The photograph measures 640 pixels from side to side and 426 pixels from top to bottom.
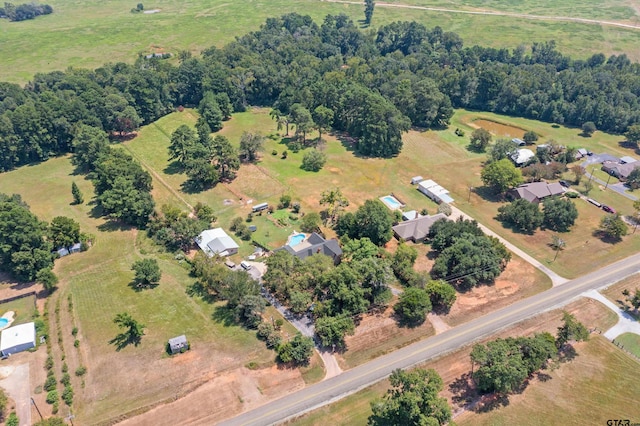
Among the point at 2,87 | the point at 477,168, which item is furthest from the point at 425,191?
the point at 2,87

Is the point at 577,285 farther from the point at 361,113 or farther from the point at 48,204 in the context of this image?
the point at 48,204

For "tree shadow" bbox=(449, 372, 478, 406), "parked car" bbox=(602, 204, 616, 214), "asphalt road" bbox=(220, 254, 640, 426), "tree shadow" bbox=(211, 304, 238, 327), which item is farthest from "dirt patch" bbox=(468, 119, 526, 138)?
"tree shadow" bbox=(211, 304, 238, 327)

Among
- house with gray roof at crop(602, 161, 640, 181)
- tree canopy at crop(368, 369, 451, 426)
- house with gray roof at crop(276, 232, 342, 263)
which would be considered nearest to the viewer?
tree canopy at crop(368, 369, 451, 426)

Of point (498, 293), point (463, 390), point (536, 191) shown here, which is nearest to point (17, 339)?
point (463, 390)

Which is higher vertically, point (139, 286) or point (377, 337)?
point (139, 286)

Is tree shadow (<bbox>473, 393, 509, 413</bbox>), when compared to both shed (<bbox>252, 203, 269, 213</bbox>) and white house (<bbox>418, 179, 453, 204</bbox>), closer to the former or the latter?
white house (<bbox>418, 179, 453, 204</bbox>)

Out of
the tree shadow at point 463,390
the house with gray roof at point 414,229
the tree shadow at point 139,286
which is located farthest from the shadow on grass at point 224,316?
the house with gray roof at point 414,229

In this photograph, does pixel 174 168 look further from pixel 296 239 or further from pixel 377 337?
pixel 377 337
